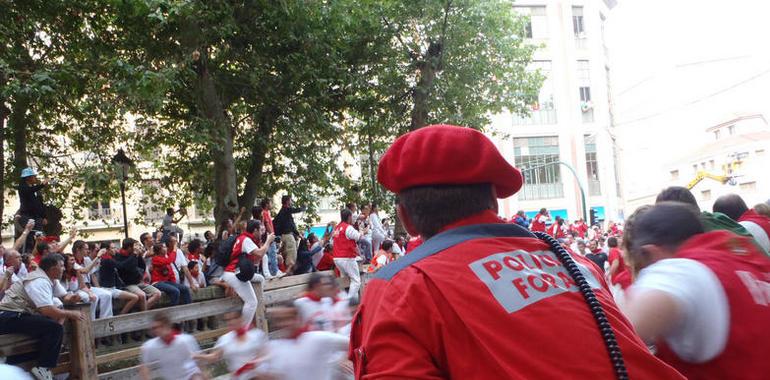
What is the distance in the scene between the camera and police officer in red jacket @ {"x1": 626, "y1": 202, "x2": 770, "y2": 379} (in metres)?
2.23

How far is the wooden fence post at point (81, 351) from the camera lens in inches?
331

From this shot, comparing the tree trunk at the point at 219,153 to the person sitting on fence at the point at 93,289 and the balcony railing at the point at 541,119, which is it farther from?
the balcony railing at the point at 541,119

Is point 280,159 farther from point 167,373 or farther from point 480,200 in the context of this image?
point 480,200

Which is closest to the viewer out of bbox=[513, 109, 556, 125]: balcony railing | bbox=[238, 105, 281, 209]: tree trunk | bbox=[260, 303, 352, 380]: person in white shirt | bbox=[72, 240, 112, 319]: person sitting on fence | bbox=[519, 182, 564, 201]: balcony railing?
bbox=[260, 303, 352, 380]: person in white shirt

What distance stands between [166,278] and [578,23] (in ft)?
155

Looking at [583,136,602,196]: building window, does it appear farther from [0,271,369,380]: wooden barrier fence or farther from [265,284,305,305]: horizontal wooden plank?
[0,271,369,380]: wooden barrier fence

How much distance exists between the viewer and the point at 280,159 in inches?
864

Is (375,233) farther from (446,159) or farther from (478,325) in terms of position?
(478,325)

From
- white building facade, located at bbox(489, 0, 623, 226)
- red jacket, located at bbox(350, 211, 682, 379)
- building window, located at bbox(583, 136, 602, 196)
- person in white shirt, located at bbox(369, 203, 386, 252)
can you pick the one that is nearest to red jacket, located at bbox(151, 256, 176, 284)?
person in white shirt, located at bbox(369, 203, 386, 252)

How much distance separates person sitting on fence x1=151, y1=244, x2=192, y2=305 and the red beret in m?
10.3

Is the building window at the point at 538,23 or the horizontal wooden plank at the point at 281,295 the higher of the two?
the building window at the point at 538,23

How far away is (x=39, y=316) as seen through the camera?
7.98m

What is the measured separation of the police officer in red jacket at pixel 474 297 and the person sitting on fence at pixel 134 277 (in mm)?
10037

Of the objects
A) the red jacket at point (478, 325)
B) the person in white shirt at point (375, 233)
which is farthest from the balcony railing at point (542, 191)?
the red jacket at point (478, 325)
